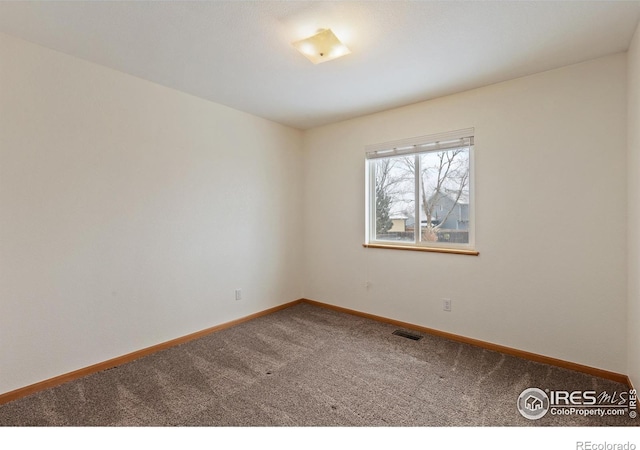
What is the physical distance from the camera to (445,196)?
3219 millimetres

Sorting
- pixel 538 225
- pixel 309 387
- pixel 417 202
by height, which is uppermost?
pixel 417 202

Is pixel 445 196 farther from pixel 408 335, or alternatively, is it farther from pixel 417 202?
pixel 408 335

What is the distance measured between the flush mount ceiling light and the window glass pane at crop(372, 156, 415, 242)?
167 cm

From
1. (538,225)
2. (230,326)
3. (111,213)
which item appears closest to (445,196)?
(538,225)

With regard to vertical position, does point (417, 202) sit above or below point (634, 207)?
above

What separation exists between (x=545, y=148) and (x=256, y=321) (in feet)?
11.0

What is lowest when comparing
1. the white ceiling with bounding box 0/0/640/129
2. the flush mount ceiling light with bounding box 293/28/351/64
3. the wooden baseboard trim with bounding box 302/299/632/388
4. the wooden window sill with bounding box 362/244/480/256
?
the wooden baseboard trim with bounding box 302/299/632/388

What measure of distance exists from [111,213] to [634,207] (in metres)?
3.91

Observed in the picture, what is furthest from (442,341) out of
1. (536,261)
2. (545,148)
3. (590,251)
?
(545,148)

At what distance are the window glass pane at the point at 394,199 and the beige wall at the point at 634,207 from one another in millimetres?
1735

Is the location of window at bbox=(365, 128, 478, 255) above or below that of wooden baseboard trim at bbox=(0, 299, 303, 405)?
above

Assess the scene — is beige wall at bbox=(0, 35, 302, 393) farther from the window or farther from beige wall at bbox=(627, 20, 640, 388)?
beige wall at bbox=(627, 20, 640, 388)

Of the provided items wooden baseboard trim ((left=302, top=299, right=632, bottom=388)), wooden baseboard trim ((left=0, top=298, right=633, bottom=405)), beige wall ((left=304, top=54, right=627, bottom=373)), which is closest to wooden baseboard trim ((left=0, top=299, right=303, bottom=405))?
wooden baseboard trim ((left=0, top=298, right=633, bottom=405))

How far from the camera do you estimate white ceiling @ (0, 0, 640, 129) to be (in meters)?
1.79
